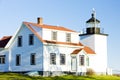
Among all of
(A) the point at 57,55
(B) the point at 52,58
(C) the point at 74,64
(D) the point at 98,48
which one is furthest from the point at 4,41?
(D) the point at 98,48

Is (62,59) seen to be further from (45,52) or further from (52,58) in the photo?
(45,52)

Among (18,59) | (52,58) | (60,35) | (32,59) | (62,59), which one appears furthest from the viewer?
(18,59)

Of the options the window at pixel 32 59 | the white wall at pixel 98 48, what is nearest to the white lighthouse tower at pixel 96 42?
the white wall at pixel 98 48

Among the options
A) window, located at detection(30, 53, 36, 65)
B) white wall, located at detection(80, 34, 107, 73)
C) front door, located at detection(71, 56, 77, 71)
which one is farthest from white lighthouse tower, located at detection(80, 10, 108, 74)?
window, located at detection(30, 53, 36, 65)

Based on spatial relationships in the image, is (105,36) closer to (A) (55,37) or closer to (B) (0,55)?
(A) (55,37)

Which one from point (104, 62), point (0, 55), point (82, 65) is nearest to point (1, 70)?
point (0, 55)

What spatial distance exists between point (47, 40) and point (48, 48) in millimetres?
1217

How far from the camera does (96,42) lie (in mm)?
54500

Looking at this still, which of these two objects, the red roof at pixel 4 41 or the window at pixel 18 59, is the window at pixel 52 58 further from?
the red roof at pixel 4 41

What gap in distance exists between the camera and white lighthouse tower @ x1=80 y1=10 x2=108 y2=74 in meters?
54.3

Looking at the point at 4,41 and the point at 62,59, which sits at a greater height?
the point at 4,41

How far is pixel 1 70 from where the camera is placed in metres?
51.6

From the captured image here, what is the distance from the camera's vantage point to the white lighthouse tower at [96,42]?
54.3 metres

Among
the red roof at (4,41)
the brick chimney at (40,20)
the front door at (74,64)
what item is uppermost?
the brick chimney at (40,20)
